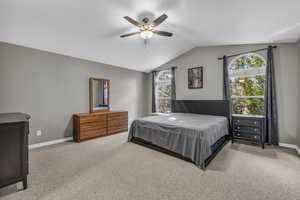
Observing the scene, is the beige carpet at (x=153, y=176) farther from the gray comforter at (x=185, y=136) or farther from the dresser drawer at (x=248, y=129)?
the dresser drawer at (x=248, y=129)

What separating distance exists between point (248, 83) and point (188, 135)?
2.90 meters

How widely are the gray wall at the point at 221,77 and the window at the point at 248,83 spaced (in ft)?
0.97

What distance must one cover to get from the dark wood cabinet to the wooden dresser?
1.95 m

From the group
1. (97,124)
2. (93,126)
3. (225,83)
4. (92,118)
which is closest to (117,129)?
(97,124)

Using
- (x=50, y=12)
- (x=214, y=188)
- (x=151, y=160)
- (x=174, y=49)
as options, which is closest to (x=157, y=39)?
(x=174, y=49)

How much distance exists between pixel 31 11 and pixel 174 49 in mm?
3820

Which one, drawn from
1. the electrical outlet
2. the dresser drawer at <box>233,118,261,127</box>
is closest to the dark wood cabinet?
the electrical outlet

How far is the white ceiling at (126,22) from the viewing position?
2338 mm

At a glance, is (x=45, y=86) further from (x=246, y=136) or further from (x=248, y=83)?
(x=248, y=83)

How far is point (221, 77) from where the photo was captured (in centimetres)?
445

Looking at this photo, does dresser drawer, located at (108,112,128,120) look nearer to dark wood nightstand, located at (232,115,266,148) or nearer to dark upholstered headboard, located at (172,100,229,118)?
dark upholstered headboard, located at (172,100,229,118)

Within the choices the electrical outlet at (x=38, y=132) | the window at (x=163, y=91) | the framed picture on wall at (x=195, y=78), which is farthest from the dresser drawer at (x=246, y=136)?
the electrical outlet at (x=38, y=132)

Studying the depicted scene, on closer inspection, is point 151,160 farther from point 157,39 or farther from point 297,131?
point 297,131

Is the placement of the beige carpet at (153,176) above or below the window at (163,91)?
below
